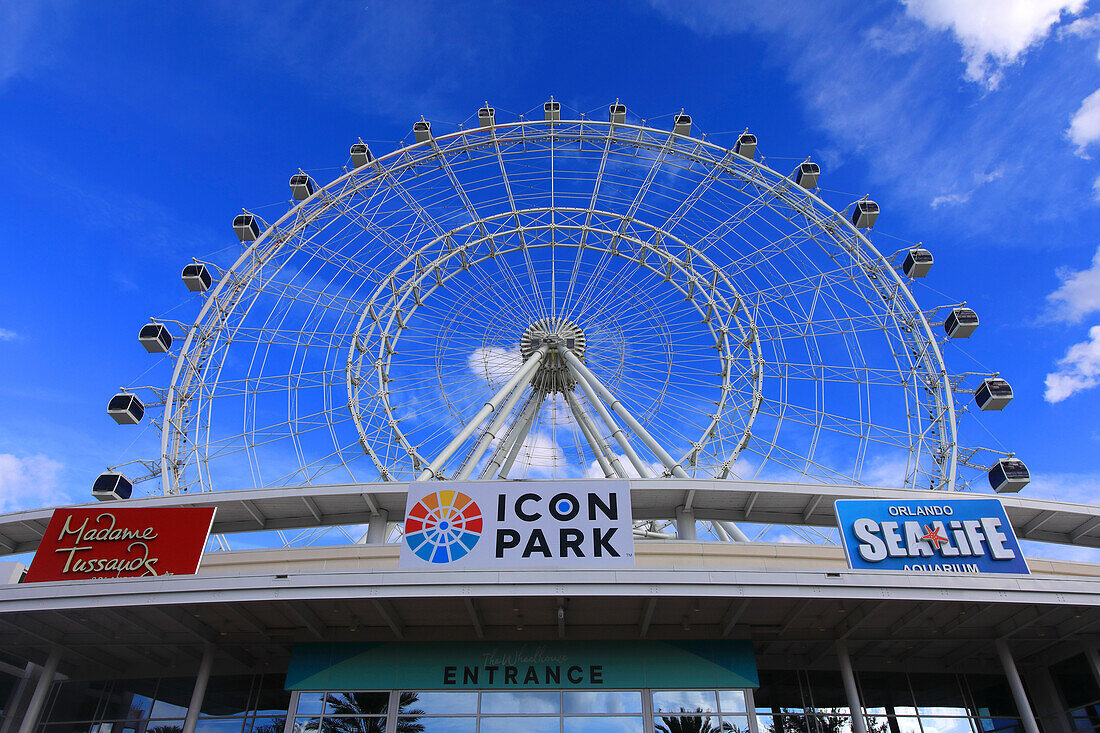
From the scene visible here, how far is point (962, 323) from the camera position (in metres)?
28.8

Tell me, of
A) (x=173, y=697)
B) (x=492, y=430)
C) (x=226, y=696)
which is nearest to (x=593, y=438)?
(x=492, y=430)

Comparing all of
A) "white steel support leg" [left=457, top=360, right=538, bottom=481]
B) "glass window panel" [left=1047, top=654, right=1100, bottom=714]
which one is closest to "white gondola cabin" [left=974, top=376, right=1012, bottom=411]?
"glass window panel" [left=1047, top=654, right=1100, bottom=714]

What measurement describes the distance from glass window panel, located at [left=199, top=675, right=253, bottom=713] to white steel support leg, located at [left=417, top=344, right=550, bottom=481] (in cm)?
824

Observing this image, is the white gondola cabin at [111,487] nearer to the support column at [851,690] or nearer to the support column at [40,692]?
the support column at [40,692]

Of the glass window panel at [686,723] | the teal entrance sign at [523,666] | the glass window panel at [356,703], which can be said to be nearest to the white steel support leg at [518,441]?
the teal entrance sign at [523,666]

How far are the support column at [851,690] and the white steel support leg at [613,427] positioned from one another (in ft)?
29.2

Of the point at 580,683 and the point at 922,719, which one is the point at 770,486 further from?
the point at 580,683

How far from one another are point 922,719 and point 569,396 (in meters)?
17.9

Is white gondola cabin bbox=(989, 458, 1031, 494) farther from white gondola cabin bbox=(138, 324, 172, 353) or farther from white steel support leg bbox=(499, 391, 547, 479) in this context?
white gondola cabin bbox=(138, 324, 172, 353)

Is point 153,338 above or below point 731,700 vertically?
above

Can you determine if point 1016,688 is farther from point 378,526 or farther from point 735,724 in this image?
point 378,526

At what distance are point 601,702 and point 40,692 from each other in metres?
13.4

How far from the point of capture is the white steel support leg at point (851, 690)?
16594 mm

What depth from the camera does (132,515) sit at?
1830 centimetres
